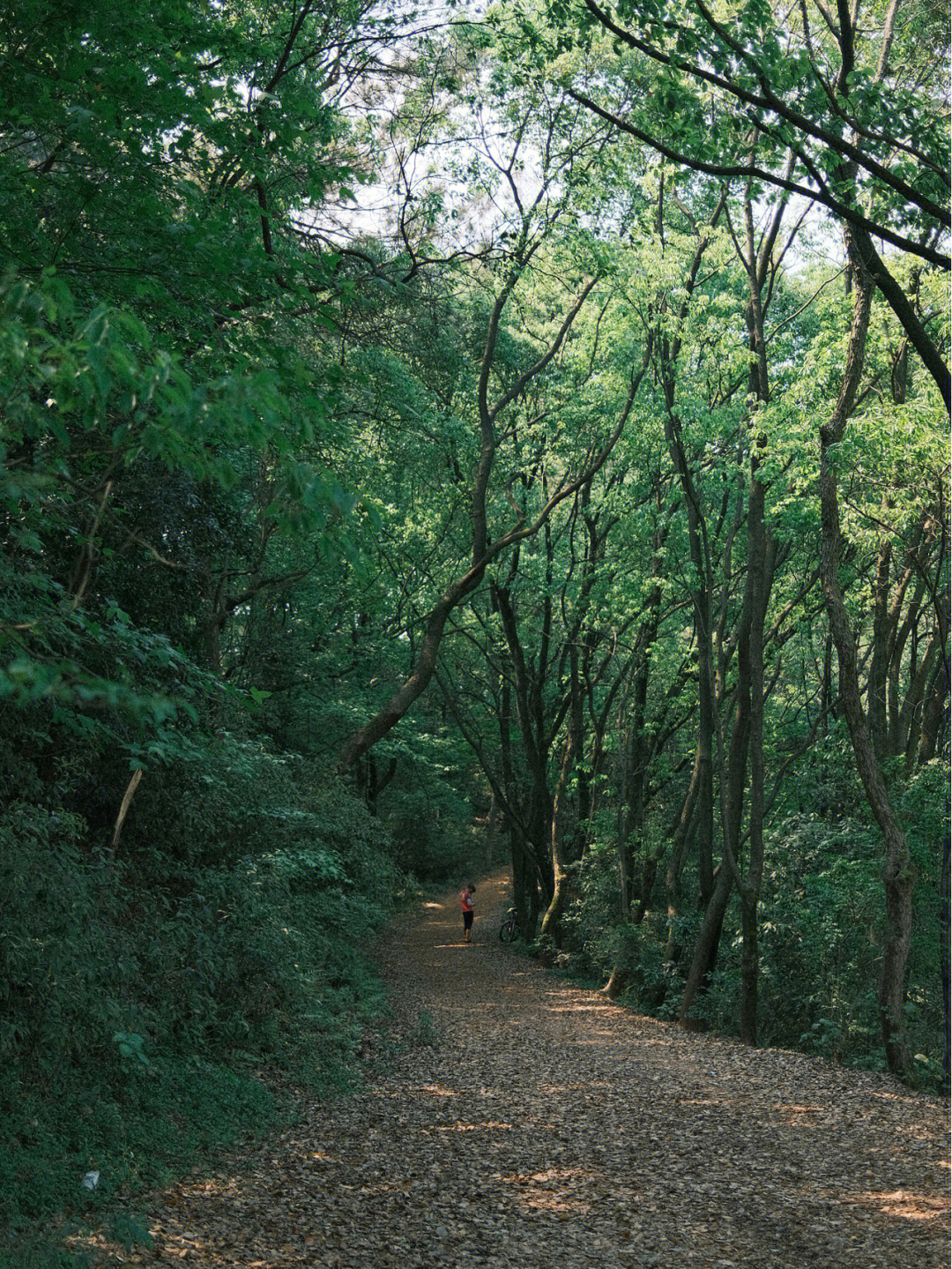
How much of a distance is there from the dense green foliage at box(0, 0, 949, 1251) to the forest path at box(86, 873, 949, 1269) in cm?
71

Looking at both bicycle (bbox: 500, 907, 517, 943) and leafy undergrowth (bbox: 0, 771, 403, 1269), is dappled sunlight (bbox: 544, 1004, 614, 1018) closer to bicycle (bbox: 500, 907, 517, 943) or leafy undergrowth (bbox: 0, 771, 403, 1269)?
leafy undergrowth (bbox: 0, 771, 403, 1269)

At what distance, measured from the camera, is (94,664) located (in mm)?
6855

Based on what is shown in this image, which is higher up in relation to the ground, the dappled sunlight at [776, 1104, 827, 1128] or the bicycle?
the dappled sunlight at [776, 1104, 827, 1128]

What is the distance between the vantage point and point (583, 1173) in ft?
22.7

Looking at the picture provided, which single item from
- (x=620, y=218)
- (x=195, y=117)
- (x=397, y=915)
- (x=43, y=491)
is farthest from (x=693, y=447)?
(x=397, y=915)

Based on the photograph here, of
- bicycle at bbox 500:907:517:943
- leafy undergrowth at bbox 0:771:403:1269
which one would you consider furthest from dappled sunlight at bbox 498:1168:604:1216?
bicycle at bbox 500:907:517:943

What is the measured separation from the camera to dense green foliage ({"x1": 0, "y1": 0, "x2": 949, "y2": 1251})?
5.33 metres

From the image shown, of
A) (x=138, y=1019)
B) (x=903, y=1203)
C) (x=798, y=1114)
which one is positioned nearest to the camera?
(x=903, y=1203)

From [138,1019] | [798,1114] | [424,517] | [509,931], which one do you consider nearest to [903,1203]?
[798,1114]

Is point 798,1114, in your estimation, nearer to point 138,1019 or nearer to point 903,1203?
point 903,1203

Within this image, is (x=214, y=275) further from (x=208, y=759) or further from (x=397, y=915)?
(x=397, y=915)

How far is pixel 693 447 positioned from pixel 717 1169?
10432mm

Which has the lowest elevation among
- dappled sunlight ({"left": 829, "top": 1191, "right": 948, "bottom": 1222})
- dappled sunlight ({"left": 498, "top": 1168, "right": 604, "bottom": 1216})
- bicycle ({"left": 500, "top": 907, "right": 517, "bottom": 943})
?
bicycle ({"left": 500, "top": 907, "right": 517, "bottom": 943})

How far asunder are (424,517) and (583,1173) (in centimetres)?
1548
